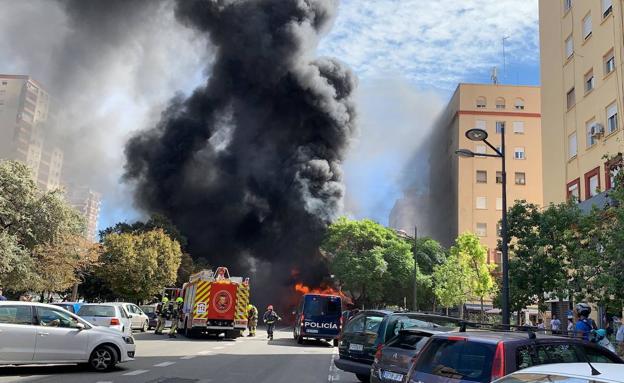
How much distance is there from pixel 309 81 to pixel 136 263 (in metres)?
26.6

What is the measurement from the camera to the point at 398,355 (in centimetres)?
775

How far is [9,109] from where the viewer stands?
4700 centimetres

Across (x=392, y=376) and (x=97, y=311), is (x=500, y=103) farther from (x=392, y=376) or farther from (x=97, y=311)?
(x=392, y=376)

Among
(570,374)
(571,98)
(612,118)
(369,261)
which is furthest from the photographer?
(369,261)

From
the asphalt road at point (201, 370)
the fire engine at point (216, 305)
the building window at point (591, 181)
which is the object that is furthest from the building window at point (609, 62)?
the fire engine at point (216, 305)

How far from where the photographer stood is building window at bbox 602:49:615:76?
21.2 meters

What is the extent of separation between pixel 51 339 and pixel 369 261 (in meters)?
34.8

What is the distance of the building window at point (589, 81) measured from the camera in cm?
2294

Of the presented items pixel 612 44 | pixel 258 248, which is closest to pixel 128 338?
pixel 612 44

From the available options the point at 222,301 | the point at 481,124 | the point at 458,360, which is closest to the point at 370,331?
the point at 458,360

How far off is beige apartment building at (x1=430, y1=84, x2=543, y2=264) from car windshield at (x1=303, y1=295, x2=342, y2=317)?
3799 centimetres

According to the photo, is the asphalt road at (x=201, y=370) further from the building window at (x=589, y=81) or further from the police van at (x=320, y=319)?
the building window at (x=589, y=81)

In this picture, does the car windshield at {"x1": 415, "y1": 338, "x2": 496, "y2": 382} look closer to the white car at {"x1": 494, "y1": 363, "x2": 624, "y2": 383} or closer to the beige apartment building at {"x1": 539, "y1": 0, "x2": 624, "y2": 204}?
the white car at {"x1": 494, "y1": 363, "x2": 624, "y2": 383}

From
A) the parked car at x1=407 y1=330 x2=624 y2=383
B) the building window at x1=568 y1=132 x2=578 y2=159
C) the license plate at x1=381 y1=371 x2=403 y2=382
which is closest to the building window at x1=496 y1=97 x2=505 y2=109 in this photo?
the building window at x1=568 y1=132 x2=578 y2=159
